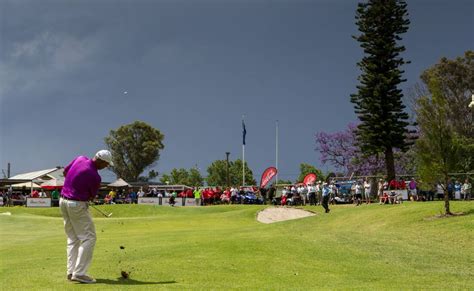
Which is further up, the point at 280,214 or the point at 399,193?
the point at 399,193

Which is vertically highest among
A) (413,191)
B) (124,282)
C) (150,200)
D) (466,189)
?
(466,189)

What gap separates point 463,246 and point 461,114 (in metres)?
46.8

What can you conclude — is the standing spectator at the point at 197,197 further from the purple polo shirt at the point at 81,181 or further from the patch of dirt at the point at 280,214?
the purple polo shirt at the point at 81,181

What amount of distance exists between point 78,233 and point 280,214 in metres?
26.4

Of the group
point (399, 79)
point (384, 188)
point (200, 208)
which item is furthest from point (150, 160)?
point (384, 188)

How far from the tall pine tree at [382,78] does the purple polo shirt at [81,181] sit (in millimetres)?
37310

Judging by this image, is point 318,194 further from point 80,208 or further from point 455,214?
point 80,208

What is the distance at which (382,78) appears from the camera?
4450 cm

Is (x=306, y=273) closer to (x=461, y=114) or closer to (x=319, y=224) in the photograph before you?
(x=319, y=224)

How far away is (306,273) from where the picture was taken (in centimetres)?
1066

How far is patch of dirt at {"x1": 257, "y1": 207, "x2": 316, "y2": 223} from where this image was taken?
3384cm

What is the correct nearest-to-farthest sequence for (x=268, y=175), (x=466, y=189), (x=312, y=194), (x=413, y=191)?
(x=466, y=189)
(x=413, y=191)
(x=312, y=194)
(x=268, y=175)

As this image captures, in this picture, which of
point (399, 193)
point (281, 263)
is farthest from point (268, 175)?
point (281, 263)

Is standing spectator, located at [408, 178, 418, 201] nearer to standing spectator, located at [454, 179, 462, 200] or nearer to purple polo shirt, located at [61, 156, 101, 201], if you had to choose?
standing spectator, located at [454, 179, 462, 200]
